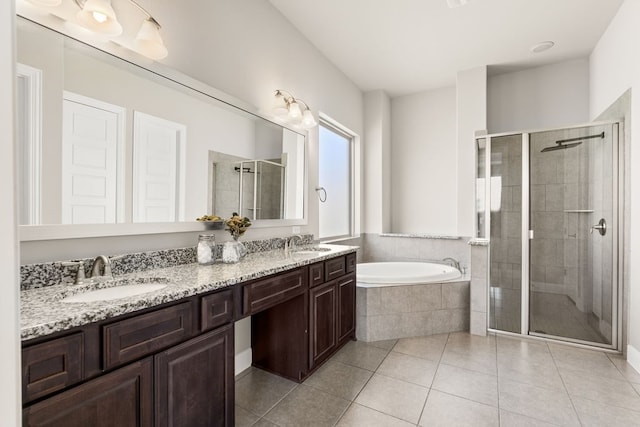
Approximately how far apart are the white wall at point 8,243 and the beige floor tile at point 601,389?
267 cm

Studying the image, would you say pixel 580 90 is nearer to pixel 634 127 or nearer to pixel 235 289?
pixel 634 127

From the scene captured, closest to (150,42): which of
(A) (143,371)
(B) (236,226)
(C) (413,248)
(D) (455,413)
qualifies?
(B) (236,226)

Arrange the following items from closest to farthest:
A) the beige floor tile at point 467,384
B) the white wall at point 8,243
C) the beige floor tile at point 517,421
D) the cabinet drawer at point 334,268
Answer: the white wall at point 8,243, the beige floor tile at point 517,421, the beige floor tile at point 467,384, the cabinet drawer at point 334,268

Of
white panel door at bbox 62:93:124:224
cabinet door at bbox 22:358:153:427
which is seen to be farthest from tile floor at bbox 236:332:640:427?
white panel door at bbox 62:93:124:224

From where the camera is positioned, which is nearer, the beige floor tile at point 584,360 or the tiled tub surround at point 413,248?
the beige floor tile at point 584,360

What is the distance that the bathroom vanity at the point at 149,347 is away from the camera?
0.85 metres

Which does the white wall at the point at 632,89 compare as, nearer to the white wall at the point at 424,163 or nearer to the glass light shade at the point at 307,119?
the white wall at the point at 424,163

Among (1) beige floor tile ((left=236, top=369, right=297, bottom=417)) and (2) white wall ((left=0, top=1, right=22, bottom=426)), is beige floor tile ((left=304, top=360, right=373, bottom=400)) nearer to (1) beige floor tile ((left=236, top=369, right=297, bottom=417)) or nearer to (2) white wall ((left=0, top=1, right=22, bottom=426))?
(1) beige floor tile ((left=236, top=369, right=297, bottom=417))

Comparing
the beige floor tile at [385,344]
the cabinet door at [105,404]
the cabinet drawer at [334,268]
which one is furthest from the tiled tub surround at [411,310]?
the cabinet door at [105,404]

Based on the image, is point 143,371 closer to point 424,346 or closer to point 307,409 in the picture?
point 307,409

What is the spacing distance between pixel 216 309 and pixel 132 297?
37 cm

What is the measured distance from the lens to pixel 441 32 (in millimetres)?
2902

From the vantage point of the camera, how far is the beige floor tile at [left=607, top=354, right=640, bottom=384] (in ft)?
6.97

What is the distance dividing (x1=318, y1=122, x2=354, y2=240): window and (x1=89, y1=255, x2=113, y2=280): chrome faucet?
220cm
